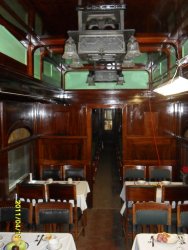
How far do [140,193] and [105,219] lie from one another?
1.86 metres

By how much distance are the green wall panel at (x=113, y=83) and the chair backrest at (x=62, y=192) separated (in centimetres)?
429

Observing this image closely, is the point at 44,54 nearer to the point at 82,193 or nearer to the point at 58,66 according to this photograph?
the point at 58,66

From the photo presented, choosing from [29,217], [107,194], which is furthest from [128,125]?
[29,217]

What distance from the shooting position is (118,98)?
8.40m

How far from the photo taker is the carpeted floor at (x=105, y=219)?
17.3 feet

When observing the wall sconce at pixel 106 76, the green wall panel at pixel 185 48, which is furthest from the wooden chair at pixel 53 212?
the wall sconce at pixel 106 76

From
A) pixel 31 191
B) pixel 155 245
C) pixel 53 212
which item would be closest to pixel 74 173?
pixel 31 191

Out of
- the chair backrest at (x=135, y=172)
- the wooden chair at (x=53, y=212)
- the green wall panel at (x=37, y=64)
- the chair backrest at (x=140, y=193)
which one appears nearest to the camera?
the wooden chair at (x=53, y=212)

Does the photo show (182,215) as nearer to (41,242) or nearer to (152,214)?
(152,214)

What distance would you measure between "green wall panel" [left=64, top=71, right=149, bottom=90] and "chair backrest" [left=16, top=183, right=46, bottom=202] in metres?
4.26

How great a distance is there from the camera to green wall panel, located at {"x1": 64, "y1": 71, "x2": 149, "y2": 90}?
28.6ft

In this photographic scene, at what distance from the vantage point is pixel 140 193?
16.4 ft

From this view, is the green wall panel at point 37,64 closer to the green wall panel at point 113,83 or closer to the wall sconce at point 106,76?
the wall sconce at point 106,76

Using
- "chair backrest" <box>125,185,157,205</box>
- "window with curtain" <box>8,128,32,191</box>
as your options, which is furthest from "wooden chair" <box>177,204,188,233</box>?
"window with curtain" <box>8,128,32,191</box>
